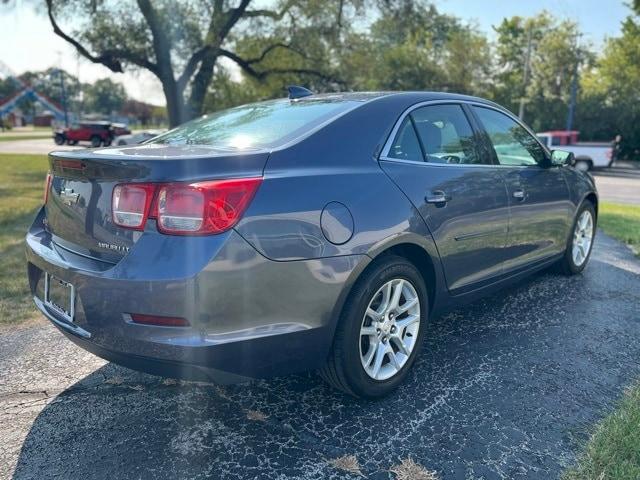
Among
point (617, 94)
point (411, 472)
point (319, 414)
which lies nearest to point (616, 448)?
point (411, 472)

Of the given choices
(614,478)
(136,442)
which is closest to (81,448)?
(136,442)

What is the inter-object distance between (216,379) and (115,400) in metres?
0.90

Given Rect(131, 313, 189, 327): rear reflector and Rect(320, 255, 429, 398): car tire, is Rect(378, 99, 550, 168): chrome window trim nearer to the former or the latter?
Rect(320, 255, 429, 398): car tire

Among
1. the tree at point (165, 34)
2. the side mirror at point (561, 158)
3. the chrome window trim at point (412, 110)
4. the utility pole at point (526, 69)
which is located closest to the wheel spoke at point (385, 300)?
the chrome window trim at point (412, 110)

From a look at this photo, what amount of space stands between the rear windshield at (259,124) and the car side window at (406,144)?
1.03 feet

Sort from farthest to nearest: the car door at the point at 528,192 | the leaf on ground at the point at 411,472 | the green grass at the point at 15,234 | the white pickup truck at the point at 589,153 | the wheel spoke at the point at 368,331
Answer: the white pickup truck at the point at 589,153 → the green grass at the point at 15,234 → the car door at the point at 528,192 → the wheel spoke at the point at 368,331 → the leaf on ground at the point at 411,472

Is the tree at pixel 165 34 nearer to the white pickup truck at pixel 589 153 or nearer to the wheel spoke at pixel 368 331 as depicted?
the white pickup truck at pixel 589 153

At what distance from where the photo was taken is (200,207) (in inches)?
84.7

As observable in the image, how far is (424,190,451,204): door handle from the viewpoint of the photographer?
2.96 metres

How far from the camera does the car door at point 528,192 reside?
3.80m

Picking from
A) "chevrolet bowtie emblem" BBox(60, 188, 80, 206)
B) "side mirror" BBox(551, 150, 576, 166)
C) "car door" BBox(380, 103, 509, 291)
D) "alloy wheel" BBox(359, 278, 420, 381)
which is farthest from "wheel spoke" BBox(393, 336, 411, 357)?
"side mirror" BBox(551, 150, 576, 166)

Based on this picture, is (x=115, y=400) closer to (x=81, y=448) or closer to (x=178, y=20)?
(x=81, y=448)

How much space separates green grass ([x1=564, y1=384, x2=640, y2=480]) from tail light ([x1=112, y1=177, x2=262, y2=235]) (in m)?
1.80

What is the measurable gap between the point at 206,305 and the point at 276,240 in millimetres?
399
